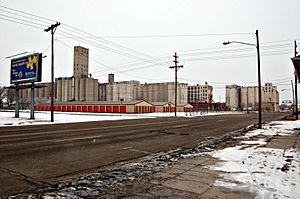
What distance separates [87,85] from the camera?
8981 cm

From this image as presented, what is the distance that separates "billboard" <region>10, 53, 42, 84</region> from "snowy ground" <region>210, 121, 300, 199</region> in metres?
29.5

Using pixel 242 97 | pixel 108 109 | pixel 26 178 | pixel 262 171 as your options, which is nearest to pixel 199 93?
pixel 242 97

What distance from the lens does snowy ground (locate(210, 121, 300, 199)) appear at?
5.10m

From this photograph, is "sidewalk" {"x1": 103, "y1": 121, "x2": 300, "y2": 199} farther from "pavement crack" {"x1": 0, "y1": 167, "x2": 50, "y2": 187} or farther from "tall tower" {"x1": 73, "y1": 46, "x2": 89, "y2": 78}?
"tall tower" {"x1": 73, "y1": 46, "x2": 89, "y2": 78}

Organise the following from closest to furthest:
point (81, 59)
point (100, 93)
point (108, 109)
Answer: point (81, 59) < point (108, 109) < point (100, 93)

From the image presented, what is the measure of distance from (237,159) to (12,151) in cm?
816

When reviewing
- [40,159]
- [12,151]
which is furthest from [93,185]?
[12,151]

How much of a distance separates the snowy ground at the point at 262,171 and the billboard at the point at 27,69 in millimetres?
29494

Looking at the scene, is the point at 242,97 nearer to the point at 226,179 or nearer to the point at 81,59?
the point at 81,59

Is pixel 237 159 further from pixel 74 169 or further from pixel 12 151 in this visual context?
pixel 12 151

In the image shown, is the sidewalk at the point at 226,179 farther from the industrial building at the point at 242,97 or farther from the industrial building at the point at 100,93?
the industrial building at the point at 242,97

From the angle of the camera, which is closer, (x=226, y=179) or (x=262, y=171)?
(x=226, y=179)

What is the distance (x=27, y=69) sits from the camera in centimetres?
3394

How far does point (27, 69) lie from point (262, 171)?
34.3m
